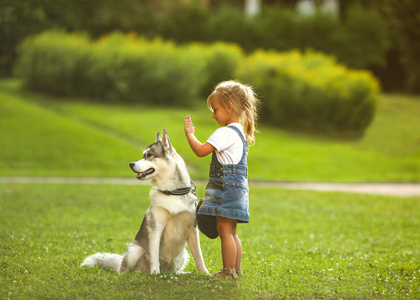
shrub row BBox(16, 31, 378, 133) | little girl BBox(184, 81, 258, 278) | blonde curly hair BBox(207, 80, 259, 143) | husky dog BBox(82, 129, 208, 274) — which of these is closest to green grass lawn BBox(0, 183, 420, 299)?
husky dog BBox(82, 129, 208, 274)

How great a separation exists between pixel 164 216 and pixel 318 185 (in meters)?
11.9

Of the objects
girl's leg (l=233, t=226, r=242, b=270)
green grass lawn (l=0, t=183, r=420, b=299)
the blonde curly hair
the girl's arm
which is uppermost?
the blonde curly hair

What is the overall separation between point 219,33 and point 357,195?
891 inches

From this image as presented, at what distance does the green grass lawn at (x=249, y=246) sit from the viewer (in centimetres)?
534

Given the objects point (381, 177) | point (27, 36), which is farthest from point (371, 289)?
point (27, 36)

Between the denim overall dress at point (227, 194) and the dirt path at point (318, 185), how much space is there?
10406mm

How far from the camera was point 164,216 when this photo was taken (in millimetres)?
5484

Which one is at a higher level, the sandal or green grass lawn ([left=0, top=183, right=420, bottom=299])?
the sandal

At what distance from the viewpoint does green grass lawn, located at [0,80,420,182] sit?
18781 mm

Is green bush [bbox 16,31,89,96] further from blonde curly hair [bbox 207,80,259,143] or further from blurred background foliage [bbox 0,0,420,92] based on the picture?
blonde curly hair [bbox 207,80,259,143]

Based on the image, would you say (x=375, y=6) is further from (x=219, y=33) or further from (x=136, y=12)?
(x=136, y=12)

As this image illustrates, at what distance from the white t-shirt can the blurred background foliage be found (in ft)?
98.2

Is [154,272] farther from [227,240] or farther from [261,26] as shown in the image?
[261,26]

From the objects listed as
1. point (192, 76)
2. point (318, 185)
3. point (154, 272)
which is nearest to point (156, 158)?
point (154, 272)
